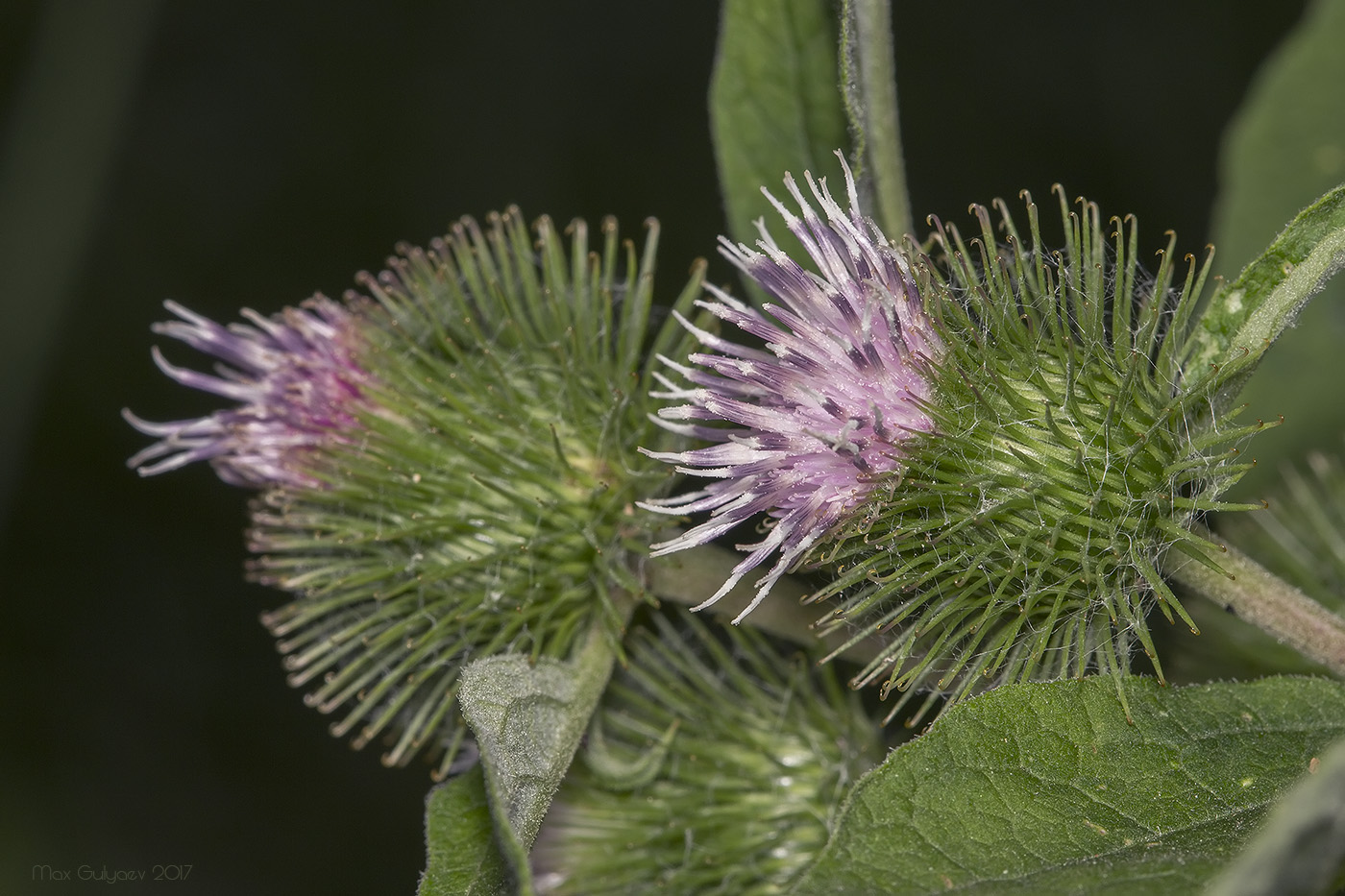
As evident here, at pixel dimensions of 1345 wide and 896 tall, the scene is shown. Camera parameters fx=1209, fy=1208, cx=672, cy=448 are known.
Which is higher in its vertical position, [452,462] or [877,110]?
[877,110]

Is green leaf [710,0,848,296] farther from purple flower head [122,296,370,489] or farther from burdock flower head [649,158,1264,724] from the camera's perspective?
purple flower head [122,296,370,489]

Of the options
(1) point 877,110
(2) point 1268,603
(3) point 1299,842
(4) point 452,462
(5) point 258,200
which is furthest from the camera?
(5) point 258,200

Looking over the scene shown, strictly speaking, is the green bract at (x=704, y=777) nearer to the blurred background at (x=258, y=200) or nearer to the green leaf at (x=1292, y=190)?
the green leaf at (x=1292, y=190)

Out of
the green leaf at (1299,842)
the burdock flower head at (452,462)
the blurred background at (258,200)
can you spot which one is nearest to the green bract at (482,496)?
the burdock flower head at (452,462)

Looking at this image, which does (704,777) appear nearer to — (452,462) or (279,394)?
(452,462)

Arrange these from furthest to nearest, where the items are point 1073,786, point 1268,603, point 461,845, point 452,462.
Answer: point 452,462
point 1268,603
point 461,845
point 1073,786

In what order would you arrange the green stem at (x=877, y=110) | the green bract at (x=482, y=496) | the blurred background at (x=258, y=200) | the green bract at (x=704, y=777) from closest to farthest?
the green stem at (x=877, y=110)
the green bract at (x=482, y=496)
the green bract at (x=704, y=777)
the blurred background at (x=258, y=200)

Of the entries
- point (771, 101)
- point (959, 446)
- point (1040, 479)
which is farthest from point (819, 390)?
point (771, 101)

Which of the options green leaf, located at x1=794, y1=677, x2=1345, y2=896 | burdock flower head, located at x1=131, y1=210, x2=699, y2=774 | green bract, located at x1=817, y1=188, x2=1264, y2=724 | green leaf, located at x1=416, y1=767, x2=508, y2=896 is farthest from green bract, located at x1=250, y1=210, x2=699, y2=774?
green leaf, located at x1=794, y1=677, x2=1345, y2=896
